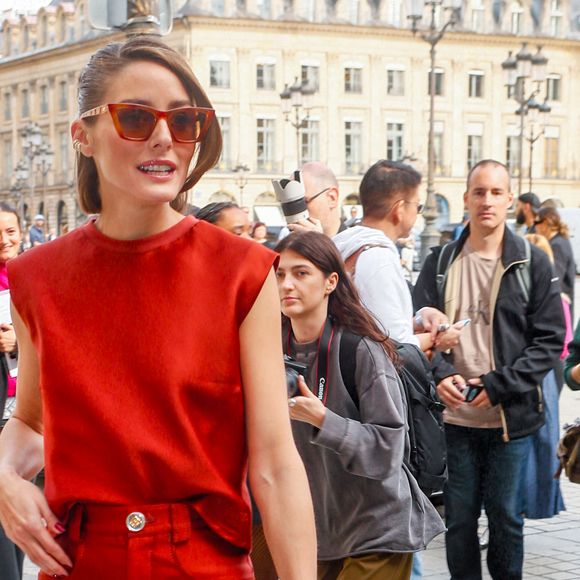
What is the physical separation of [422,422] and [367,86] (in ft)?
204

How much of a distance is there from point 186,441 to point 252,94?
6236 centimetres

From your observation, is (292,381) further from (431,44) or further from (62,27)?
(62,27)

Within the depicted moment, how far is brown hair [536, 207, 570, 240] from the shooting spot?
380 inches

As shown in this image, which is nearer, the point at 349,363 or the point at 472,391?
the point at 349,363

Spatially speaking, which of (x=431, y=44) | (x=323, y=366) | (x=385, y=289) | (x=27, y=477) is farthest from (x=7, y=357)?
(x=431, y=44)

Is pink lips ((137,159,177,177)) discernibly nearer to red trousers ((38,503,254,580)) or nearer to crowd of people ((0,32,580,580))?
crowd of people ((0,32,580,580))

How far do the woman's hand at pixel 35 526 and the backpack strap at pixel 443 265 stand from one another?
354 centimetres

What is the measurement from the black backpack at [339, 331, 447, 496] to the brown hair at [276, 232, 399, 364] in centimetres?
16

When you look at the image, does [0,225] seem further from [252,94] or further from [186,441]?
[252,94]

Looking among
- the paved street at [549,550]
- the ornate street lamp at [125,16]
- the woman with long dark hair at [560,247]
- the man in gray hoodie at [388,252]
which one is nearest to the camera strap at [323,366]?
the man in gray hoodie at [388,252]

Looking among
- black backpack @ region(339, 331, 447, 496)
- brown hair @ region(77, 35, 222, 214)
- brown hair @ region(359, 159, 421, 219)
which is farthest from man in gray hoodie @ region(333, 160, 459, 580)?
brown hair @ region(77, 35, 222, 214)

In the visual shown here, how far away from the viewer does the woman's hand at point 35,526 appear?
1969mm

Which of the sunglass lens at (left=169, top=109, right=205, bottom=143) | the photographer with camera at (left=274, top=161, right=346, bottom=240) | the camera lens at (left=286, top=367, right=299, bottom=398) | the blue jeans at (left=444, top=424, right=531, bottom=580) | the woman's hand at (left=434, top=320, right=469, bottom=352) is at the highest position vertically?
the sunglass lens at (left=169, top=109, right=205, bottom=143)

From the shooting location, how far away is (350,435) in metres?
3.59
